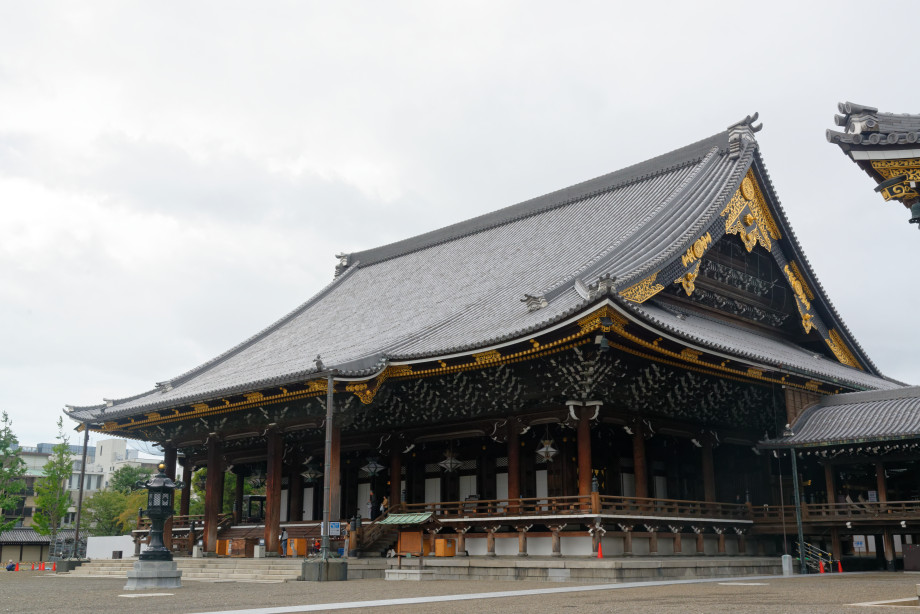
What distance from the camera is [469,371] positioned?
2352 centimetres

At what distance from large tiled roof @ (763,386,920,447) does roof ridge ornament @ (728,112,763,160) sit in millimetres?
8739

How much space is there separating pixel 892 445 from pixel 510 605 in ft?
49.3

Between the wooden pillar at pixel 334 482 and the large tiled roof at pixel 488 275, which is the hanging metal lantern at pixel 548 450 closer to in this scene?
the large tiled roof at pixel 488 275

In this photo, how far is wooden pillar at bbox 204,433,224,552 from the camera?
27922 millimetres

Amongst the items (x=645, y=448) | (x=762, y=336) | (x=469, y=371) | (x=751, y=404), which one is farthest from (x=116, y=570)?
(x=762, y=336)

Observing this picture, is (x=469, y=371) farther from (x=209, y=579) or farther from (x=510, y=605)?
(x=510, y=605)

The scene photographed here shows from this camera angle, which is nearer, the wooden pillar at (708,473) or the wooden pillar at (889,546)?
the wooden pillar at (889,546)

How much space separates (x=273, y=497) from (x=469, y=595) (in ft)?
38.1

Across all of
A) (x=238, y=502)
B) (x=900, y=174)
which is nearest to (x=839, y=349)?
(x=900, y=174)

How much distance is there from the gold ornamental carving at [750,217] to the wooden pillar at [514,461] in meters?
9.76

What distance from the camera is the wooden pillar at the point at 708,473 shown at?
25094 millimetres

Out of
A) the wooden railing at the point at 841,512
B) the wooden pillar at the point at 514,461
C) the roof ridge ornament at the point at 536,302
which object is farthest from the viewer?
the roof ridge ornament at the point at 536,302

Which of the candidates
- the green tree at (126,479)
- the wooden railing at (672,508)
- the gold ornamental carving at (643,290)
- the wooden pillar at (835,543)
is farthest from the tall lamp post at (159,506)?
the green tree at (126,479)

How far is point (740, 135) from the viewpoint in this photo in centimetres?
2948
